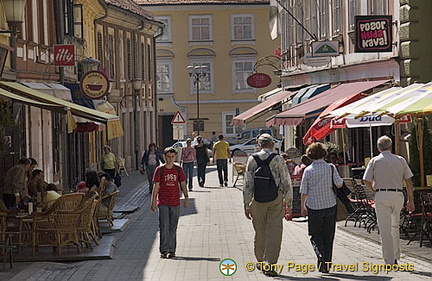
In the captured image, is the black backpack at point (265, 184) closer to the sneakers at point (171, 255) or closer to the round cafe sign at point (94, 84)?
the sneakers at point (171, 255)

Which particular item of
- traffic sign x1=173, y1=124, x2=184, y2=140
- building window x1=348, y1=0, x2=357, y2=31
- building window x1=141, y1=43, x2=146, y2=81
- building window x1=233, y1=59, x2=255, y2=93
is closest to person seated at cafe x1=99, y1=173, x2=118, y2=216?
building window x1=348, y1=0, x2=357, y2=31

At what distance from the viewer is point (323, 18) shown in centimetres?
3105

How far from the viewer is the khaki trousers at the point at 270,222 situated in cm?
1329

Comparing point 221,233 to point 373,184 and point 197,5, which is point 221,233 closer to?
point 373,184

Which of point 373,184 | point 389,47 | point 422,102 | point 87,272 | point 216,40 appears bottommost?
point 87,272

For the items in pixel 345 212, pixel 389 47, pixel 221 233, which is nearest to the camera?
pixel 345 212

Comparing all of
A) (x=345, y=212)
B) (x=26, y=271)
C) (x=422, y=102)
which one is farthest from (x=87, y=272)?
(x=422, y=102)

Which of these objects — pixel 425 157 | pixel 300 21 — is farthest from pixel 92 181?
pixel 300 21

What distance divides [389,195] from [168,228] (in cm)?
376

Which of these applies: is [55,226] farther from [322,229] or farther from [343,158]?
[343,158]

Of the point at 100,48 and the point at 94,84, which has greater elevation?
the point at 100,48

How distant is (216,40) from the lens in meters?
71.1

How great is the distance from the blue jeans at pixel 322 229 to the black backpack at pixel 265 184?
536mm

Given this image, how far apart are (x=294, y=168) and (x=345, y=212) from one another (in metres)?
10.2
